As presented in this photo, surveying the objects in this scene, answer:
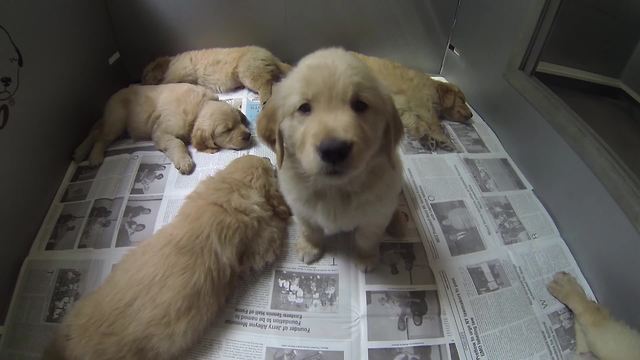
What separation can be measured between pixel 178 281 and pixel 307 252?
18.3 inches

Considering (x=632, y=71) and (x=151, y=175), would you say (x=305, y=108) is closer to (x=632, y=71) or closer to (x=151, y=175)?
(x=151, y=175)

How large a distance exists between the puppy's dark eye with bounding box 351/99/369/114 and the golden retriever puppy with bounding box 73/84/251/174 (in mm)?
875

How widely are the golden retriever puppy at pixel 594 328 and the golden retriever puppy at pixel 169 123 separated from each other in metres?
1.39

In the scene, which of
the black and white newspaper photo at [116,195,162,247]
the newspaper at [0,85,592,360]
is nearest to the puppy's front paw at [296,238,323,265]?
the newspaper at [0,85,592,360]

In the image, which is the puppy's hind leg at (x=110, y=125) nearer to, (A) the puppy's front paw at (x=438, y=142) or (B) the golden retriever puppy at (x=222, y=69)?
(B) the golden retriever puppy at (x=222, y=69)

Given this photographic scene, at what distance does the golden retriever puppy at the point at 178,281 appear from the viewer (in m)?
1.11

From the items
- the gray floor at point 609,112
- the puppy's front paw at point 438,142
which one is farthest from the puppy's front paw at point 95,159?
the gray floor at point 609,112

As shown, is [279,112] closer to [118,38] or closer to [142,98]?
[142,98]

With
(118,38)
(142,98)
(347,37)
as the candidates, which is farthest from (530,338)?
(118,38)

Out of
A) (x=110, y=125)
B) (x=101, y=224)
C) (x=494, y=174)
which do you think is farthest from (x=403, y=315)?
(x=110, y=125)

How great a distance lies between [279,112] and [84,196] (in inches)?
40.4

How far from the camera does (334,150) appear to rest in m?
0.95

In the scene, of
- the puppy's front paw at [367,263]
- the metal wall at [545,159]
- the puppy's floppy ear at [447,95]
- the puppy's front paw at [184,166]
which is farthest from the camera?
the puppy's floppy ear at [447,95]

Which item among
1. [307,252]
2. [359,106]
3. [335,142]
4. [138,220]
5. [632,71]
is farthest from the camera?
[632,71]
